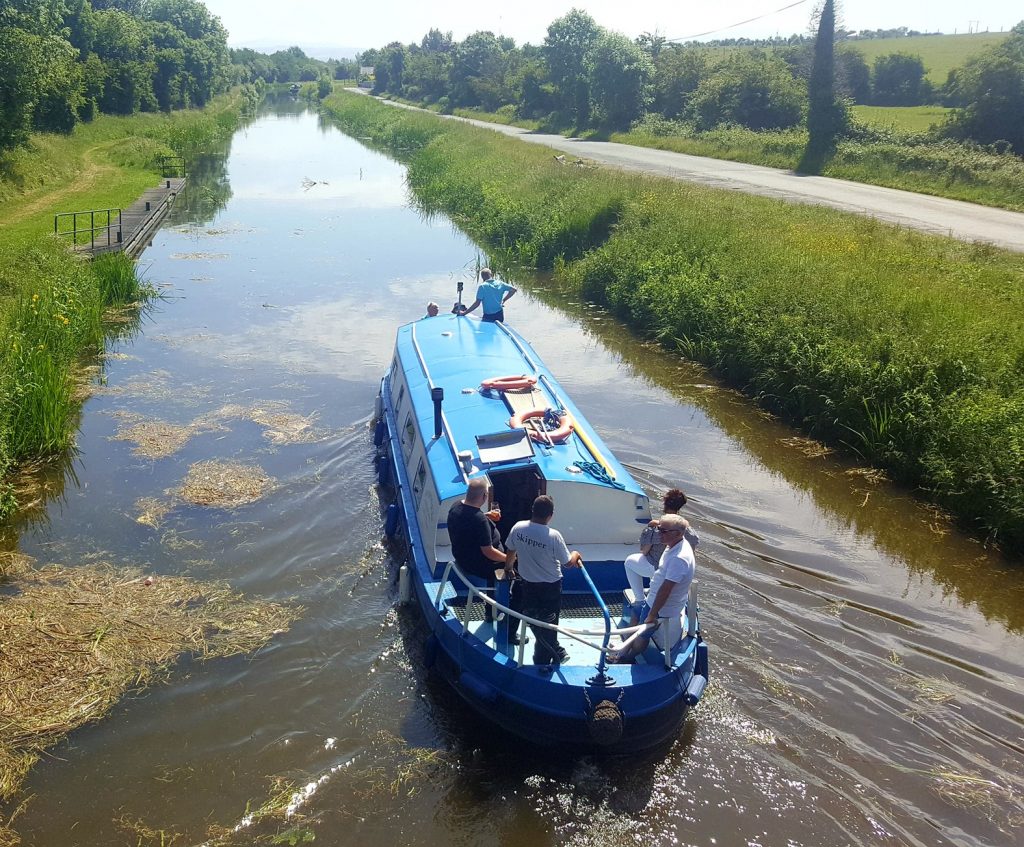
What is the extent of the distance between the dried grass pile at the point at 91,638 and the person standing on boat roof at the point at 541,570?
3.31 m

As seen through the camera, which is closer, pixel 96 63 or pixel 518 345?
pixel 518 345

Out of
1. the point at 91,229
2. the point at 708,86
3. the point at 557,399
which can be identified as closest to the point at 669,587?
the point at 557,399

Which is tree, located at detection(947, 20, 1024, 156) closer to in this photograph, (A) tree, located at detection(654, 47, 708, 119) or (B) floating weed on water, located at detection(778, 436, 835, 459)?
(A) tree, located at detection(654, 47, 708, 119)

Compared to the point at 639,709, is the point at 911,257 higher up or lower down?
higher up

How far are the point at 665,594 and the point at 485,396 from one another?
4274 mm

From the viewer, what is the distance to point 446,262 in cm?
2833

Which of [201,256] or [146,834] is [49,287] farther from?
[146,834]

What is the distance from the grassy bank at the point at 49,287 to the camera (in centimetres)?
1327

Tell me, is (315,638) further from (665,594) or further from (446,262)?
(446,262)

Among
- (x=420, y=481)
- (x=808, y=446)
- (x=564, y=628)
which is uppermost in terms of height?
(x=420, y=481)

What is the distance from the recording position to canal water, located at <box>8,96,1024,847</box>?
7305 millimetres

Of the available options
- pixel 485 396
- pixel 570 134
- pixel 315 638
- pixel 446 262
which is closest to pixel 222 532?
pixel 315 638

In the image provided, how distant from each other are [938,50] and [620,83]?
55541 mm

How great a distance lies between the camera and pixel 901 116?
5328 cm
